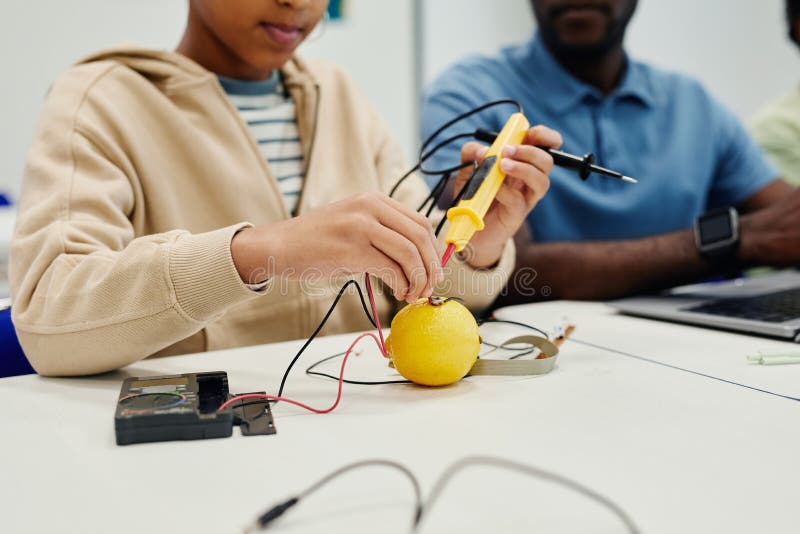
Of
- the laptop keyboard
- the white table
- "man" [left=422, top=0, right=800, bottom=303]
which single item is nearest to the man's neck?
"man" [left=422, top=0, right=800, bottom=303]

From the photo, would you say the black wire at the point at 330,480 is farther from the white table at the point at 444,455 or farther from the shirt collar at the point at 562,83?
the shirt collar at the point at 562,83

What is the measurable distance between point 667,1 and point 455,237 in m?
2.65

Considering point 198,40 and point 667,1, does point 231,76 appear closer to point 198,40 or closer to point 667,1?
point 198,40

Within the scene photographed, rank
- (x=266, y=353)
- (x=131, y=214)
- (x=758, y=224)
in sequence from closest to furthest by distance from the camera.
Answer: (x=266, y=353), (x=131, y=214), (x=758, y=224)

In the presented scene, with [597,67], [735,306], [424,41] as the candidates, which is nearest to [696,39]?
[424,41]

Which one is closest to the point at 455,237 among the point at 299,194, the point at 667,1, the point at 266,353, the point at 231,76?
the point at 266,353

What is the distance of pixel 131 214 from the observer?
96cm

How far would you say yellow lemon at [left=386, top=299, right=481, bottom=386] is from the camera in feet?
2.17

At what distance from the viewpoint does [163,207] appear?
97 centimetres

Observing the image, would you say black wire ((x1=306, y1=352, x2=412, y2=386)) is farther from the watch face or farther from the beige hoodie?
the watch face

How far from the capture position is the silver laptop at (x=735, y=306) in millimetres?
898

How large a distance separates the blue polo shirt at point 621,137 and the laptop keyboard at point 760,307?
1.51 feet

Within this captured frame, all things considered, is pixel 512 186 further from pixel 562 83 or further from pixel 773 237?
pixel 562 83

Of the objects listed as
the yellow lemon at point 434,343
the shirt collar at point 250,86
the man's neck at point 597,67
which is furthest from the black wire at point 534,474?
the man's neck at point 597,67
